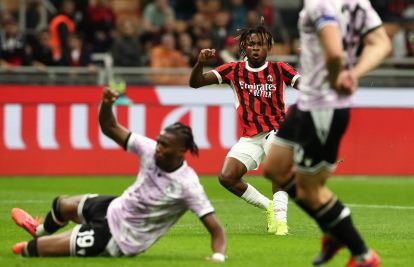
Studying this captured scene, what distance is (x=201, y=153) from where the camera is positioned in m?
20.2

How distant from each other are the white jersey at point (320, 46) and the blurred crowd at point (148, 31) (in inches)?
543

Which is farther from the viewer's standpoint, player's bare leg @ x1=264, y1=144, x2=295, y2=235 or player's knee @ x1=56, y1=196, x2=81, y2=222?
player's knee @ x1=56, y1=196, x2=81, y2=222

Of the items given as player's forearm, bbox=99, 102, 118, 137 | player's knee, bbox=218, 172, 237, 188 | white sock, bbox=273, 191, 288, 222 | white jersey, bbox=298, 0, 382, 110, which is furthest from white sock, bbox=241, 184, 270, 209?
white jersey, bbox=298, 0, 382, 110

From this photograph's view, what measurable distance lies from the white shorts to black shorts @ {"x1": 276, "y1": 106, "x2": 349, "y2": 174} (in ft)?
12.6

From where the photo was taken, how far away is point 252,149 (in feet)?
38.6

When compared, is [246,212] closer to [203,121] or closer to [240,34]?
[240,34]

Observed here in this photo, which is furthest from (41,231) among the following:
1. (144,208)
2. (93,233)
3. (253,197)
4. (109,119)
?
(253,197)

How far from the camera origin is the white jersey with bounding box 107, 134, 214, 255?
8.62 metres

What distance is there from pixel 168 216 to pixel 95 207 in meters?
0.62

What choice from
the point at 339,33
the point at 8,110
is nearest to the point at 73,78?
the point at 8,110

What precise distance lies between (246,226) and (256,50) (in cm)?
196

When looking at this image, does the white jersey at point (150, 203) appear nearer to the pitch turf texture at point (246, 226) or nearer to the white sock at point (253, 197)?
the pitch turf texture at point (246, 226)

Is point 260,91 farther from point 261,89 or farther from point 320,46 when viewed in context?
point 320,46

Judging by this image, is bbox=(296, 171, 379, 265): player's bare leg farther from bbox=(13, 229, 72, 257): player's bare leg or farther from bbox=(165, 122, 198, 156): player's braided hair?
bbox=(13, 229, 72, 257): player's bare leg
